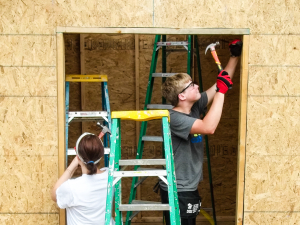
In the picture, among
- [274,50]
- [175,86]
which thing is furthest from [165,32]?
[274,50]

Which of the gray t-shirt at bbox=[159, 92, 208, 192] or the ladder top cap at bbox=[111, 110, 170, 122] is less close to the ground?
the ladder top cap at bbox=[111, 110, 170, 122]

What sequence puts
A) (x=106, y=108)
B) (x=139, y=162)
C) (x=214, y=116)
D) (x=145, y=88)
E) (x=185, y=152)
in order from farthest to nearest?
(x=145, y=88)
(x=106, y=108)
(x=185, y=152)
(x=214, y=116)
(x=139, y=162)

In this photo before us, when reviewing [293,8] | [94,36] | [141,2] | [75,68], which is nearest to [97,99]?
[75,68]

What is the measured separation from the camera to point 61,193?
245 cm

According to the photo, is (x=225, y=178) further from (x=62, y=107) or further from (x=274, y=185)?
(x=62, y=107)

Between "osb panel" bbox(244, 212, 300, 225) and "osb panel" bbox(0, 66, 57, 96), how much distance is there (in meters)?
1.97

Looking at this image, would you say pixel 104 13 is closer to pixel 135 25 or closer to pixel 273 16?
pixel 135 25

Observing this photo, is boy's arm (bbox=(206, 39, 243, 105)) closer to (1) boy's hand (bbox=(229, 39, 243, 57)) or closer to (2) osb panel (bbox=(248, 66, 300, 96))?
(1) boy's hand (bbox=(229, 39, 243, 57))

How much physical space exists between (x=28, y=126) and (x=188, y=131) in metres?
1.34

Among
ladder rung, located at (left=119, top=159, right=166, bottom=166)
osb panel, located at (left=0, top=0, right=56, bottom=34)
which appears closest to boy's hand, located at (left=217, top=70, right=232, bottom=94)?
ladder rung, located at (left=119, top=159, right=166, bottom=166)

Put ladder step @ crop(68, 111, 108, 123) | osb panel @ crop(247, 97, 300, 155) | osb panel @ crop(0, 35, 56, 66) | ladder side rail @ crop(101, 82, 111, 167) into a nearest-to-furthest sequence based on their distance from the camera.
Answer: osb panel @ crop(0, 35, 56, 66), osb panel @ crop(247, 97, 300, 155), ladder step @ crop(68, 111, 108, 123), ladder side rail @ crop(101, 82, 111, 167)

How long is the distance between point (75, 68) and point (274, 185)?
2.60m

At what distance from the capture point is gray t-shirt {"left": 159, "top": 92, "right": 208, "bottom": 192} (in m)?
2.92

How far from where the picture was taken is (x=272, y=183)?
334cm
